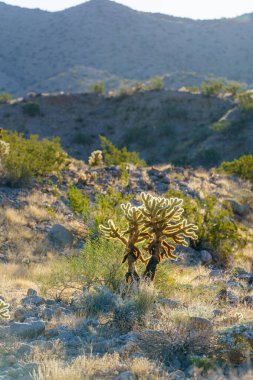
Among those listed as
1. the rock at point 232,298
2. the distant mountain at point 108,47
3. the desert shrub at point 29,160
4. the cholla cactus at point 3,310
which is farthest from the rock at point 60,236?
the distant mountain at point 108,47

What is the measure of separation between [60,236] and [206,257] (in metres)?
3.11

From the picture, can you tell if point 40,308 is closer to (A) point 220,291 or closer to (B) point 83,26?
(A) point 220,291

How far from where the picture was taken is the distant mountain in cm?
7525

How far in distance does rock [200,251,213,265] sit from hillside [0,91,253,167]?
79.9 ft

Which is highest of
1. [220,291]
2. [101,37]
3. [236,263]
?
[101,37]

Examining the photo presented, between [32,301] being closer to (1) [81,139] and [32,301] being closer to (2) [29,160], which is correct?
(2) [29,160]

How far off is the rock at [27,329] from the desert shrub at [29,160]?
Result: 32.9ft

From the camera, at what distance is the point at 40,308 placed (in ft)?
22.9

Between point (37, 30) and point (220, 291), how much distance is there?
3397 inches

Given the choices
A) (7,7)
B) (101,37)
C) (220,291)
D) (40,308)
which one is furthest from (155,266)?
(7,7)

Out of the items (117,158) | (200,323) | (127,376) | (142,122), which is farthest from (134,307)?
(142,122)

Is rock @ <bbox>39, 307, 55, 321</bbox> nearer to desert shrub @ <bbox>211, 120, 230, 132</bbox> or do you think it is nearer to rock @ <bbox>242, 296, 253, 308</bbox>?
rock @ <bbox>242, 296, 253, 308</bbox>

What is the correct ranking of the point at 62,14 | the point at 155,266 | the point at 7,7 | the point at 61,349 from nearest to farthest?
the point at 61,349, the point at 155,266, the point at 62,14, the point at 7,7

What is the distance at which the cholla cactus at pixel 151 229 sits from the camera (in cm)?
787
